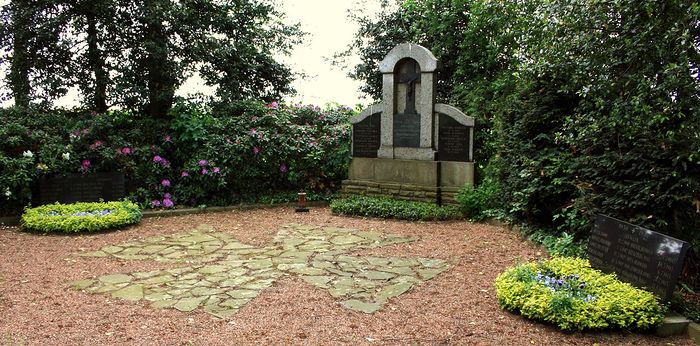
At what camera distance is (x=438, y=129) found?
9922 millimetres

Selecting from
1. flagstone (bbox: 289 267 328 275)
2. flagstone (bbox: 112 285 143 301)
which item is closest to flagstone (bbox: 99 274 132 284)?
flagstone (bbox: 112 285 143 301)

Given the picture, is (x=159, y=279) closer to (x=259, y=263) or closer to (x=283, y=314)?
(x=259, y=263)

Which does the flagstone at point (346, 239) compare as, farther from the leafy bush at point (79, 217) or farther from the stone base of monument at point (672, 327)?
the stone base of monument at point (672, 327)

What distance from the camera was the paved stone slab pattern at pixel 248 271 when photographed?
4.85 m

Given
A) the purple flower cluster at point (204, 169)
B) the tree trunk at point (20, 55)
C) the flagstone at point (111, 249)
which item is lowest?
the flagstone at point (111, 249)

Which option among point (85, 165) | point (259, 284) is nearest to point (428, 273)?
point (259, 284)

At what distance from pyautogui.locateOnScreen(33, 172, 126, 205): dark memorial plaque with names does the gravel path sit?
7.45ft

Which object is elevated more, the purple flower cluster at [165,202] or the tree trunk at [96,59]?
the tree trunk at [96,59]

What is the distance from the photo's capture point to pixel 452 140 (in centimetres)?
982

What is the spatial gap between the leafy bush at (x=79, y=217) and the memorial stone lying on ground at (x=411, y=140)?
4.27 metres

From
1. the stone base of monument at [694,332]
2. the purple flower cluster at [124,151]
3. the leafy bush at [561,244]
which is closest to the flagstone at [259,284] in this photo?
the leafy bush at [561,244]

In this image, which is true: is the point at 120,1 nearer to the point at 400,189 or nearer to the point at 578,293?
the point at 400,189

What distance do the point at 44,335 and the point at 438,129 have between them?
24.5 ft

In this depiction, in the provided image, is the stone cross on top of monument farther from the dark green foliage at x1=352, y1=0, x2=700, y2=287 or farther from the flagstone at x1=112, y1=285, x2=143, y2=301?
the flagstone at x1=112, y1=285, x2=143, y2=301
